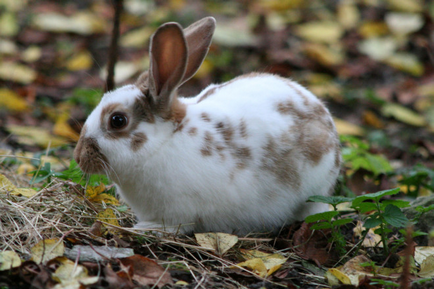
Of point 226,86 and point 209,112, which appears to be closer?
point 209,112

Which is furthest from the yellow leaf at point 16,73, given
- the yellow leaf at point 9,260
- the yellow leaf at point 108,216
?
the yellow leaf at point 9,260

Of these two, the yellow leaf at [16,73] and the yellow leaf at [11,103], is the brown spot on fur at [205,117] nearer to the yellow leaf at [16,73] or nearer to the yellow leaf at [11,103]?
the yellow leaf at [11,103]

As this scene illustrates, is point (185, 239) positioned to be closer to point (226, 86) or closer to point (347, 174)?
point (226, 86)

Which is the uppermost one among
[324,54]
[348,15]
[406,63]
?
[348,15]

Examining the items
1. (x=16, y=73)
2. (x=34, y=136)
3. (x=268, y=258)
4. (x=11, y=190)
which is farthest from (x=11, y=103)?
(x=268, y=258)

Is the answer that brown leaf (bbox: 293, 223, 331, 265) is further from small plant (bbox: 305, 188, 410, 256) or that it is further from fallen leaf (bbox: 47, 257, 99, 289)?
fallen leaf (bbox: 47, 257, 99, 289)

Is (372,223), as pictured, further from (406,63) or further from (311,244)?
(406,63)

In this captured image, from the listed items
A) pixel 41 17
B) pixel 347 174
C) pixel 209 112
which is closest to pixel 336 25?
pixel 347 174
